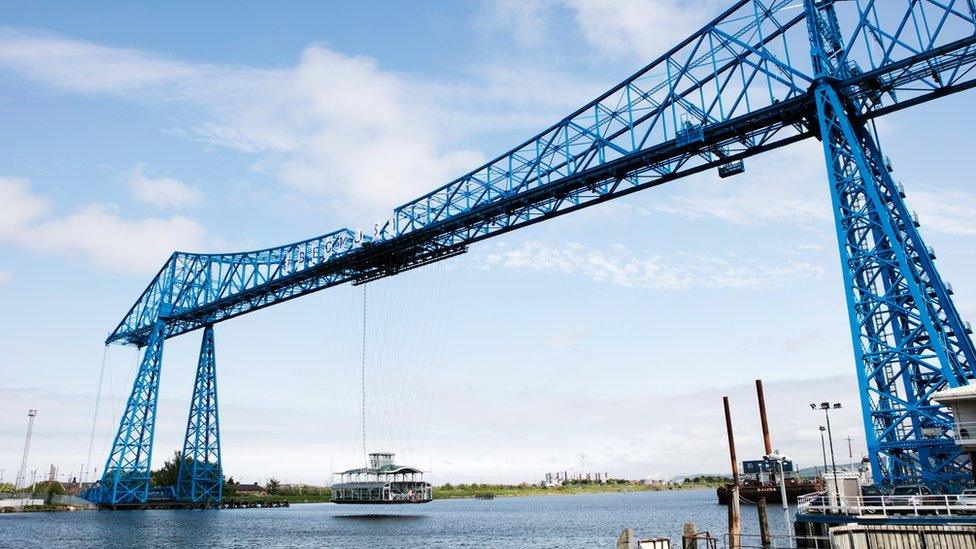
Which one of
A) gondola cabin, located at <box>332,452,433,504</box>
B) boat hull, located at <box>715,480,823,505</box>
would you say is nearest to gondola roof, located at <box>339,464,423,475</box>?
gondola cabin, located at <box>332,452,433,504</box>

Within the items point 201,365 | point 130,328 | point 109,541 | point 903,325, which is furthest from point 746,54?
point 130,328

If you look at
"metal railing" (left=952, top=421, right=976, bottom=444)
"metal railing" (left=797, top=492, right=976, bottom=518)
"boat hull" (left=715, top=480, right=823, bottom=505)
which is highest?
"metal railing" (left=952, top=421, right=976, bottom=444)

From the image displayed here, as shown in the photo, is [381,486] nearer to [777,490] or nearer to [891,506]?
[777,490]

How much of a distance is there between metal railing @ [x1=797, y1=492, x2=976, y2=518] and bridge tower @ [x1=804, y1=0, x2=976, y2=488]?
2.34 metres

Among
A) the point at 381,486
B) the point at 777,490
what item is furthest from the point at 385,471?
the point at 777,490

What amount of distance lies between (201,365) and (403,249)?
119 feet

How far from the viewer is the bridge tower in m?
26.1

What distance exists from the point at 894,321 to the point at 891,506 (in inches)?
346

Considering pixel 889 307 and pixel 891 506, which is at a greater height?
pixel 889 307

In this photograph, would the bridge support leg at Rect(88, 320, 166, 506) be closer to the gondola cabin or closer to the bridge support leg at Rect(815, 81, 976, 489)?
the gondola cabin

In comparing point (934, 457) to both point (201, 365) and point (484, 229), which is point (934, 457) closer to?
point (484, 229)

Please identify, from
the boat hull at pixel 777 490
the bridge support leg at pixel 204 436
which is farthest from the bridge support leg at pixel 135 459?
the boat hull at pixel 777 490

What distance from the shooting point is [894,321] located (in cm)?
2853

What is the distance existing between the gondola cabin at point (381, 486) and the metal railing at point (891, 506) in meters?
56.6
